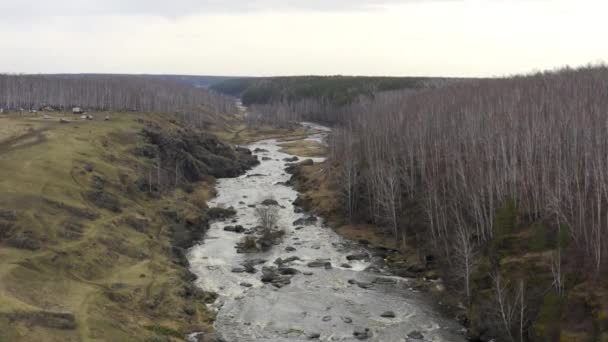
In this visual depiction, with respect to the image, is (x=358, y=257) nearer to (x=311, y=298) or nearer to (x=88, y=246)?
(x=311, y=298)

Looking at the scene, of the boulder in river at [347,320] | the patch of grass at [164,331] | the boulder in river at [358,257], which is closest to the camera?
the patch of grass at [164,331]

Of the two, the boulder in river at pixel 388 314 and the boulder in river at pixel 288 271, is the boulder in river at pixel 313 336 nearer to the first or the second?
the boulder in river at pixel 388 314

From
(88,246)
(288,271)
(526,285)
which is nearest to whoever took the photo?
(526,285)

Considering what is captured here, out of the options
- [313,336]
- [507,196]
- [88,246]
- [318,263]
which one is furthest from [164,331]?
[507,196]

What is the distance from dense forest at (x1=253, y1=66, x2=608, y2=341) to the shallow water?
19.6 ft

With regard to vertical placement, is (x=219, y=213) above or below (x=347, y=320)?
above

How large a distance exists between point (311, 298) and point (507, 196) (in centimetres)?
2669

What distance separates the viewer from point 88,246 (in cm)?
6412

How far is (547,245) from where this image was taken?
52.9 meters

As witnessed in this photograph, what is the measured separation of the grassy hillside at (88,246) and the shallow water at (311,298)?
12.1 ft

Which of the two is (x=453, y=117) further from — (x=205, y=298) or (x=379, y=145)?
(x=205, y=298)

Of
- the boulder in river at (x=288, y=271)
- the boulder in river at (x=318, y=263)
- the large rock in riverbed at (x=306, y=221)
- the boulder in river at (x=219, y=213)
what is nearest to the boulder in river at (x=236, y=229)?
the boulder in river at (x=219, y=213)

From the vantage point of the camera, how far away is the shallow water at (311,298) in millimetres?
50719

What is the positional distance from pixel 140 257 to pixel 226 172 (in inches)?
2661
